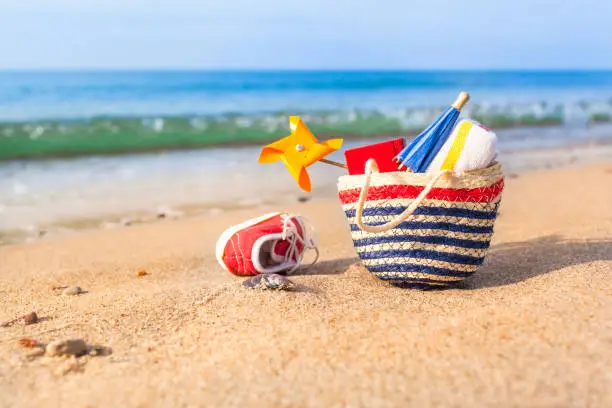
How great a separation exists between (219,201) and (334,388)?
14.7ft

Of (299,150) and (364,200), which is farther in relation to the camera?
(299,150)

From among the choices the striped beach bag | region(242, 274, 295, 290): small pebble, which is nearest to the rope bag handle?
the striped beach bag

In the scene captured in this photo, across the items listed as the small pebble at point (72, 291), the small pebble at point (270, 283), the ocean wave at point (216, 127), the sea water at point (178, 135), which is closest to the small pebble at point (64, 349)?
the small pebble at point (270, 283)

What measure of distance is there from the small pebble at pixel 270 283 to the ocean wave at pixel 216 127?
7.33 meters

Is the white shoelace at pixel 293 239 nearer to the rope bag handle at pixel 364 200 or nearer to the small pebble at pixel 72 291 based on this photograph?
the rope bag handle at pixel 364 200

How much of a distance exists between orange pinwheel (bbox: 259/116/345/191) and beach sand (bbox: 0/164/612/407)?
0.58m

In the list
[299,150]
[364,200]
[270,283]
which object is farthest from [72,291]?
[364,200]

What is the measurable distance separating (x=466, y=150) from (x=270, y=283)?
3.46 feet

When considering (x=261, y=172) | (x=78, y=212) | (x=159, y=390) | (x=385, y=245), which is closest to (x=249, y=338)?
(x=159, y=390)

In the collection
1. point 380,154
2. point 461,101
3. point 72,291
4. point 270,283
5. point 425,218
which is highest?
point 461,101

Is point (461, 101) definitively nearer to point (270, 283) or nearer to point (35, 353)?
point (270, 283)

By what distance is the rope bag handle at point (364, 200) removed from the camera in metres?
2.77

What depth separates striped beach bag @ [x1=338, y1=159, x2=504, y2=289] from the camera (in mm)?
2830

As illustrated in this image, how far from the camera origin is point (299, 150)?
3.17 meters
